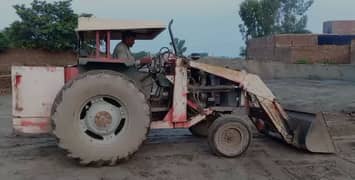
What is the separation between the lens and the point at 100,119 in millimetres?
6188

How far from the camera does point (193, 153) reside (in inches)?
275

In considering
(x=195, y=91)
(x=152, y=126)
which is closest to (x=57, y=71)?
(x=152, y=126)

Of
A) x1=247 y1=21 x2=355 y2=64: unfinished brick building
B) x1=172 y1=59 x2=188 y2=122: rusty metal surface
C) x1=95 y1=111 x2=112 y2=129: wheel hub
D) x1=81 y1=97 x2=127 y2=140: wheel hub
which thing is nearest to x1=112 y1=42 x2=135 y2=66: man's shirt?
x1=172 y1=59 x2=188 y2=122: rusty metal surface

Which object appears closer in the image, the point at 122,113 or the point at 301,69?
the point at 122,113

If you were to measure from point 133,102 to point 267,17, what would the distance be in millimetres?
46739

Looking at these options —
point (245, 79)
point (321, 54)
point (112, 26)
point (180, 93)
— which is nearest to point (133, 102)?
point (180, 93)

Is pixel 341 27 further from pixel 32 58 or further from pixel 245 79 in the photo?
pixel 245 79

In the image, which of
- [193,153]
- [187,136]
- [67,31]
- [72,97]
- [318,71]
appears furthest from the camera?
[318,71]

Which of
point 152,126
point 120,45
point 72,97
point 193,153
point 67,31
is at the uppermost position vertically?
point 67,31

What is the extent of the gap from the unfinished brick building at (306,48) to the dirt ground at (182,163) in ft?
93.9

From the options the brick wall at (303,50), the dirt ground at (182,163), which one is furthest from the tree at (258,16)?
the dirt ground at (182,163)

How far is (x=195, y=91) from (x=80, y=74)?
1.78 meters

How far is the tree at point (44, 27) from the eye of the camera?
22.4 metres

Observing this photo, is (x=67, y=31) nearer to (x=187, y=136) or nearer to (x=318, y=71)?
(x=187, y=136)
